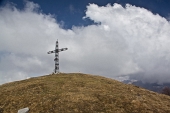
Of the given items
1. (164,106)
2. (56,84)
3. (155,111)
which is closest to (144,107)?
(155,111)

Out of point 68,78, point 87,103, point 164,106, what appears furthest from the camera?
point 68,78

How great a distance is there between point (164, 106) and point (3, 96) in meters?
27.7

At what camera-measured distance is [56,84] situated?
→ 1614 inches

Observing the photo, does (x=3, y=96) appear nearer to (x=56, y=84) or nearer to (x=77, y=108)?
(x=56, y=84)

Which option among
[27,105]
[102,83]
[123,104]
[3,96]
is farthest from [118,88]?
[3,96]

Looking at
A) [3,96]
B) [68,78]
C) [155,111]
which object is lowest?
[155,111]

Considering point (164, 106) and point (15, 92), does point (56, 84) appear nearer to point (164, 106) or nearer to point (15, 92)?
point (15, 92)

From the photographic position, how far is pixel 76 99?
110ft

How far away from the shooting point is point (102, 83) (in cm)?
4403

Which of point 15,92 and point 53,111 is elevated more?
point 15,92

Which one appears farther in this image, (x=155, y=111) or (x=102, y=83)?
(x=102, y=83)

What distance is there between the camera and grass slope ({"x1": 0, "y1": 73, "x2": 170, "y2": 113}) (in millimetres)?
31500

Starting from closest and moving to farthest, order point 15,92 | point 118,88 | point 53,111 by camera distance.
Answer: point 53,111 < point 15,92 < point 118,88

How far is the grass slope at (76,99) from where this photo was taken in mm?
31500
